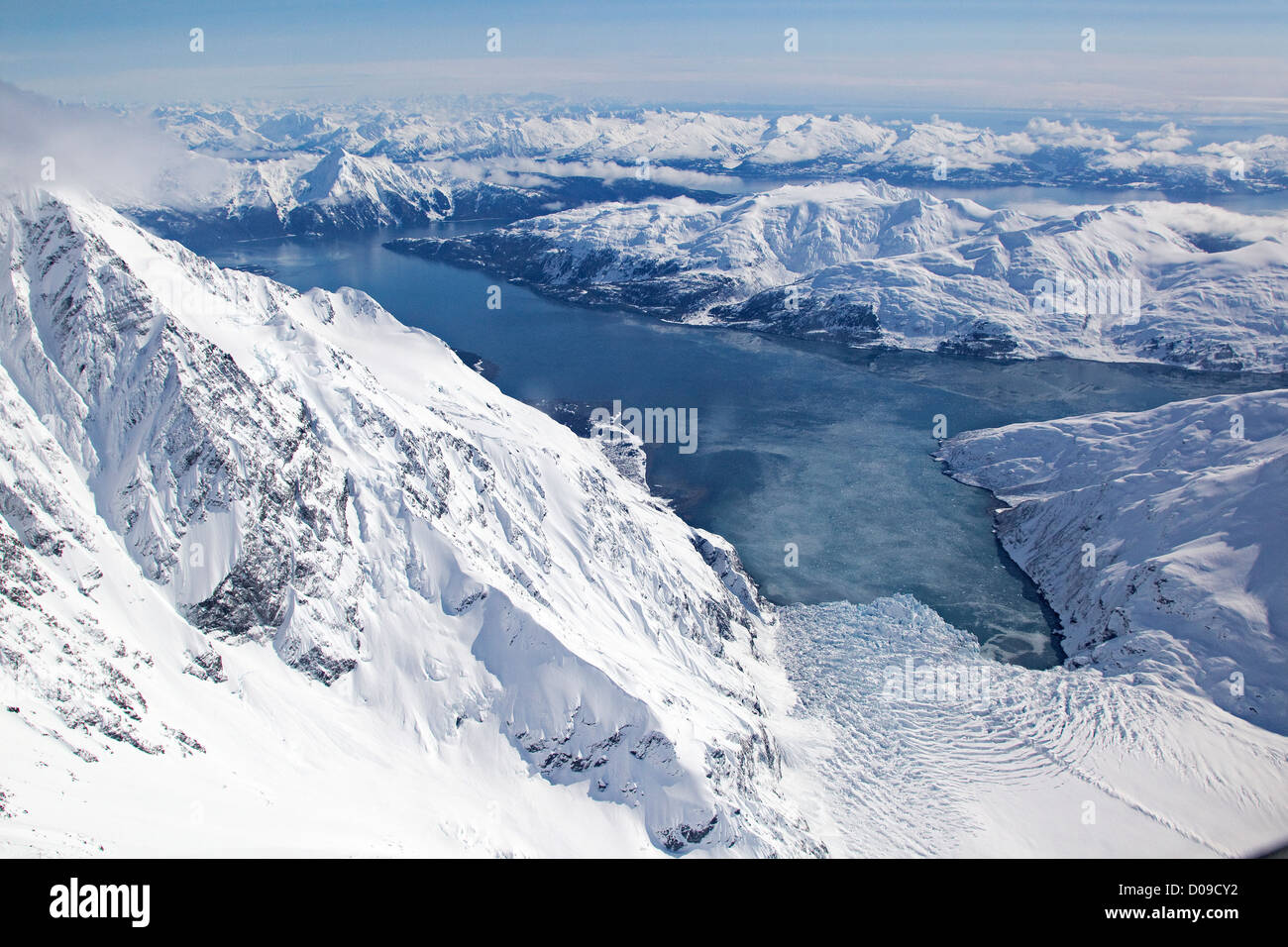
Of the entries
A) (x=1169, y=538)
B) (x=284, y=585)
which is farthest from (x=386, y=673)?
(x=1169, y=538)

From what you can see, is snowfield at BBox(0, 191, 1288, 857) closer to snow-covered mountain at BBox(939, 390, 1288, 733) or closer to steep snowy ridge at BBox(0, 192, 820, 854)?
steep snowy ridge at BBox(0, 192, 820, 854)

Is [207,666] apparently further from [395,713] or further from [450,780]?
[450,780]

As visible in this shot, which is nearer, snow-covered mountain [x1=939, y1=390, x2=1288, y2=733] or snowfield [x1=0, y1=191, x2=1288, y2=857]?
snowfield [x1=0, y1=191, x2=1288, y2=857]

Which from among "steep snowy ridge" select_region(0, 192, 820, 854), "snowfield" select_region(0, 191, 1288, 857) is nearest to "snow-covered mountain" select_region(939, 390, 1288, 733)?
"snowfield" select_region(0, 191, 1288, 857)

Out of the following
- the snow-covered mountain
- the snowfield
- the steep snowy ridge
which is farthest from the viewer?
the snow-covered mountain

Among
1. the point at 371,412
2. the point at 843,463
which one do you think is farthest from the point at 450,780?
the point at 843,463

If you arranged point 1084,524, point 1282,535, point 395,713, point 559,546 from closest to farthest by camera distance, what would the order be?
point 395,713, point 559,546, point 1282,535, point 1084,524
